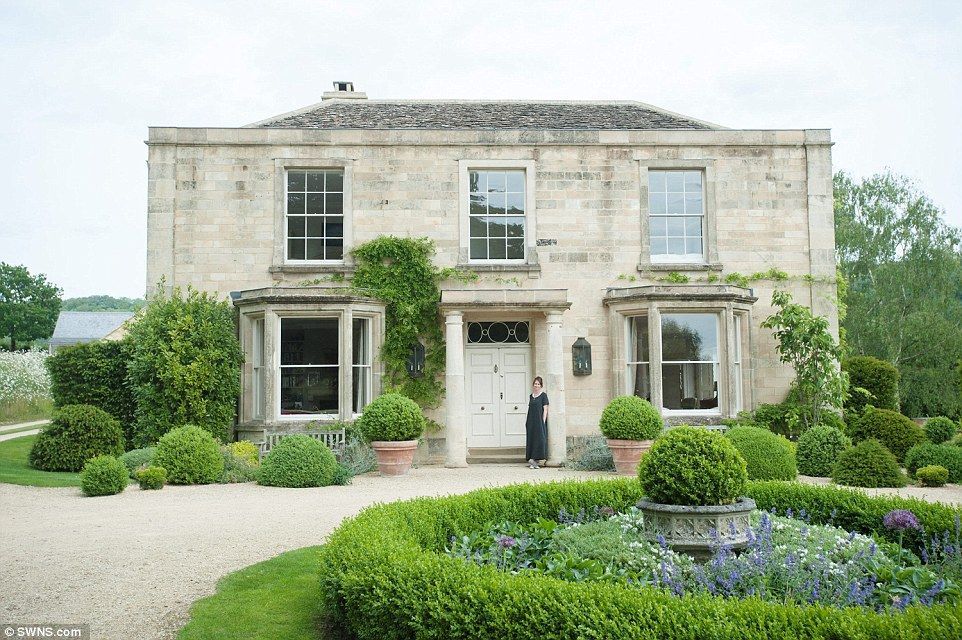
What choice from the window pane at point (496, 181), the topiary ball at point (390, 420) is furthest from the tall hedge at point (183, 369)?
the window pane at point (496, 181)

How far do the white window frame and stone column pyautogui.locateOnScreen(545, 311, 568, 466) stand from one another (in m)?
1.68

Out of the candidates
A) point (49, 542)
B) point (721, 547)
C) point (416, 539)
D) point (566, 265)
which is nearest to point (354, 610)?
point (416, 539)

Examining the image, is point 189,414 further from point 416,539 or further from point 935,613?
point 935,613

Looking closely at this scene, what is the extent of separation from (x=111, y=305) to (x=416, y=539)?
11345 centimetres

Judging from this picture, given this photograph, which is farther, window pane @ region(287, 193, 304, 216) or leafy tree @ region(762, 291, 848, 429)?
window pane @ region(287, 193, 304, 216)

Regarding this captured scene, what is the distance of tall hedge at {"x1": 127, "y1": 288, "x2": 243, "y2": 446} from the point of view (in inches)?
575

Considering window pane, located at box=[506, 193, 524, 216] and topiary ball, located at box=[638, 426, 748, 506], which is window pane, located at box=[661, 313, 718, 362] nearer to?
window pane, located at box=[506, 193, 524, 216]

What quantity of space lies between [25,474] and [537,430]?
909 cm

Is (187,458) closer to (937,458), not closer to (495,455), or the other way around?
(495,455)

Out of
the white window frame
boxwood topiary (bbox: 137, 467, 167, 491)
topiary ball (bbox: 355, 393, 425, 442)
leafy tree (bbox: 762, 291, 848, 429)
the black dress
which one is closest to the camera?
boxwood topiary (bbox: 137, 467, 167, 491)

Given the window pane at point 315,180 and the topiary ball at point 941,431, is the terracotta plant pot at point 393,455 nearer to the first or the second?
the window pane at point 315,180

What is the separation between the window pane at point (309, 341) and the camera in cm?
1544

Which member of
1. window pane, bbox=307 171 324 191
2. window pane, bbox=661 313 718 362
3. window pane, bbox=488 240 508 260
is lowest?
window pane, bbox=661 313 718 362

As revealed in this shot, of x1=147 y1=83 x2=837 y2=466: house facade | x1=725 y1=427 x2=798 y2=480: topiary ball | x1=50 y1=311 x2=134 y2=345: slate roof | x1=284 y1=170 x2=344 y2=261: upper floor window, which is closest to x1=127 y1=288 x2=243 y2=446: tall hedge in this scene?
x1=147 y1=83 x2=837 y2=466: house facade
